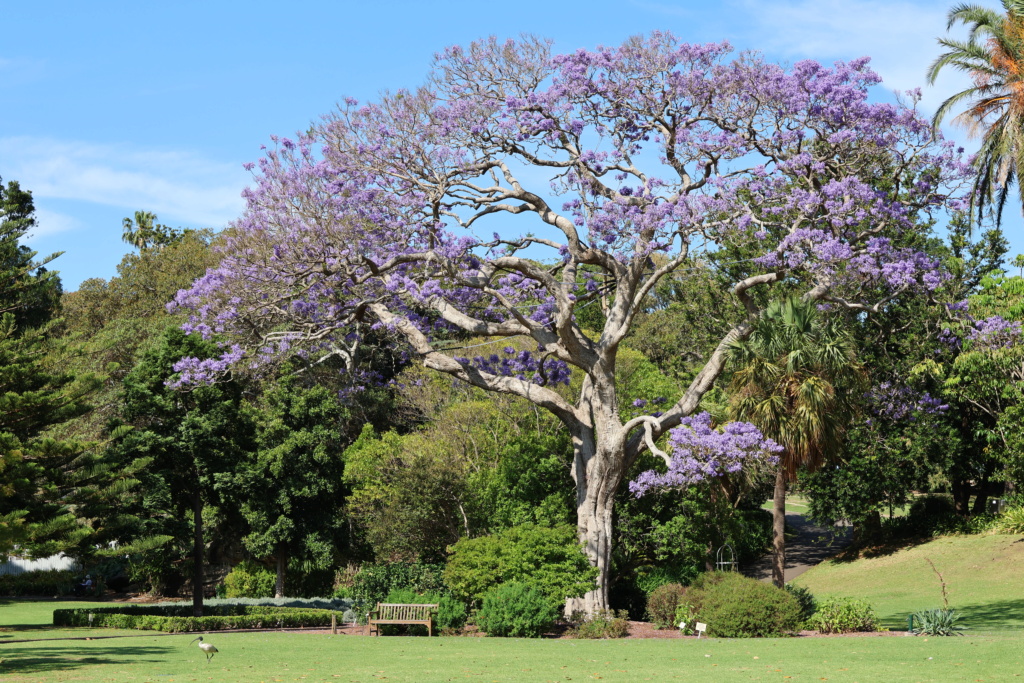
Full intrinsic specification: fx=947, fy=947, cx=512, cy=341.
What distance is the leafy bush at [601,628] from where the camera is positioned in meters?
19.6

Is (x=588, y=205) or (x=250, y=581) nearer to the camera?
(x=588, y=205)

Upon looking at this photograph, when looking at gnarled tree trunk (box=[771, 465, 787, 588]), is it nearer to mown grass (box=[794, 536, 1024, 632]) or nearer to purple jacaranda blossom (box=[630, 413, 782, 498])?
purple jacaranda blossom (box=[630, 413, 782, 498])

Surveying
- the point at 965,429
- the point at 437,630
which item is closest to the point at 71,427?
the point at 437,630

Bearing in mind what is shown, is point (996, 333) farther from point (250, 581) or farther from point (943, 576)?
point (250, 581)

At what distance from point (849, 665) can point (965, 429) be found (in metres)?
22.5

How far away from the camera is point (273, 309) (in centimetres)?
2359

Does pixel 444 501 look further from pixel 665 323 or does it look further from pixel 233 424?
pixel 665 323

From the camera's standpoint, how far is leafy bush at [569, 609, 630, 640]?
19625 mm

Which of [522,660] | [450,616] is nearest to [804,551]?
[450,616]

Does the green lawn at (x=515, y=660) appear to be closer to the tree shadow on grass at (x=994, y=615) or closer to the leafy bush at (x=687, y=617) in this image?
the leafy bush at (x=687, y=617)

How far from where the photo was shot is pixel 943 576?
93.9 ft

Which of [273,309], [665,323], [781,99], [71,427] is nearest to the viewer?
[781,99]

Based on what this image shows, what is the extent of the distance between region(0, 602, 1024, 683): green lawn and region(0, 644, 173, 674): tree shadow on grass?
0.06ft

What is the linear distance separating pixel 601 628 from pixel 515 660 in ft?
20.7
